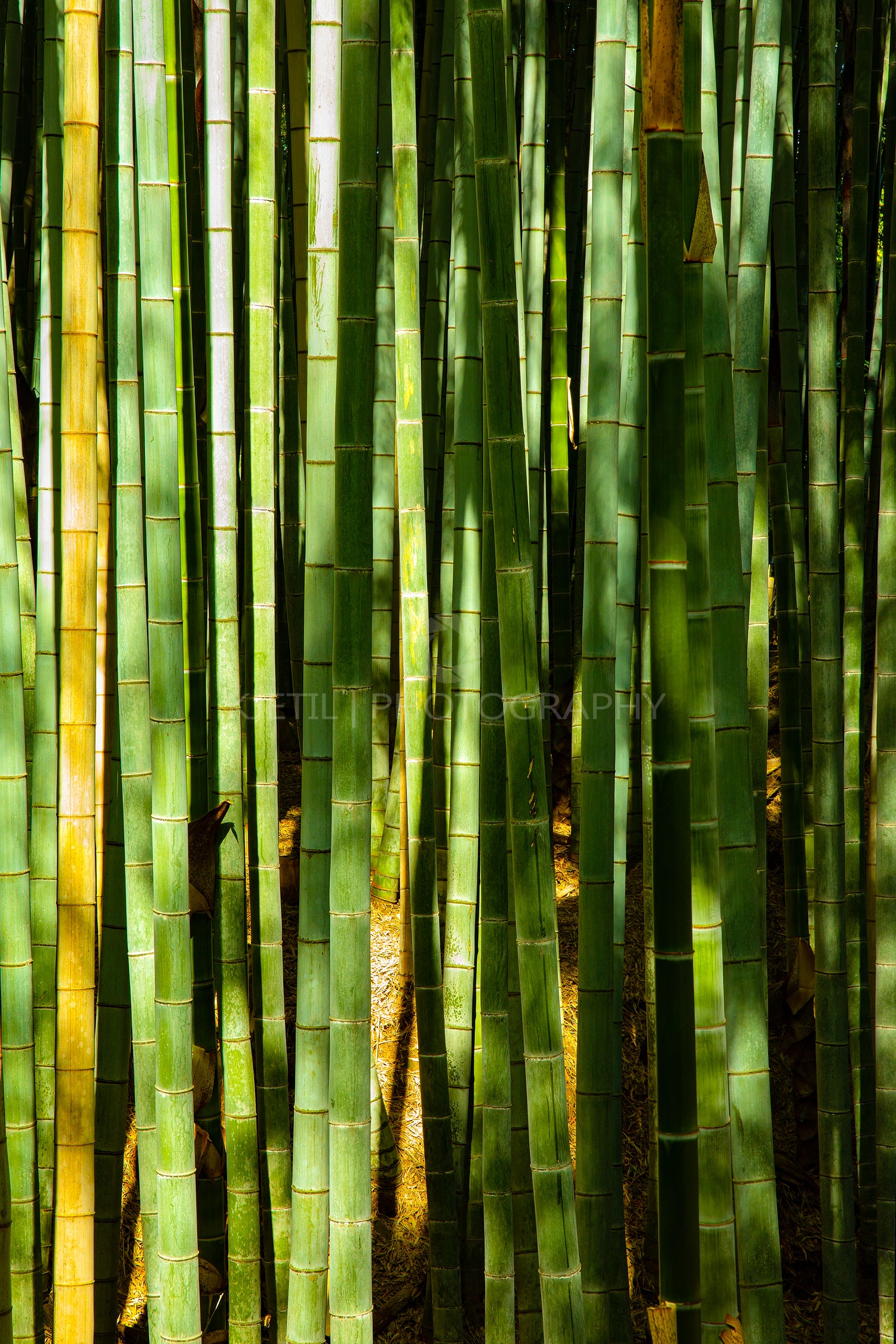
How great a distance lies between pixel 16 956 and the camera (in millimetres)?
894

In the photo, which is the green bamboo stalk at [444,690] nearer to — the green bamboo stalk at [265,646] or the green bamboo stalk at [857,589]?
the green bamboo stalk at [265,646]

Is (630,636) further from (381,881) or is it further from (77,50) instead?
(381,881)

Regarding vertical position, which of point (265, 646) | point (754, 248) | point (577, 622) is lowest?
point (265, 646)

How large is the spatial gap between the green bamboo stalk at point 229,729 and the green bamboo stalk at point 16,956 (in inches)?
7.8

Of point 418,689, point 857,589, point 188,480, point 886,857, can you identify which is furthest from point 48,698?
point 857,589

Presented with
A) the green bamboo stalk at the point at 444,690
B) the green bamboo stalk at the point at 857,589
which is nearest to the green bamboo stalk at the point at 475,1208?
the green bamboo stalk at the point at 444,690

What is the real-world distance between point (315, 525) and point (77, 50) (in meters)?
0.43

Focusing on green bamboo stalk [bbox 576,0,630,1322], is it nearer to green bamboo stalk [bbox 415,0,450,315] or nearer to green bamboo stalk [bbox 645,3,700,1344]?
green bamboo stalk [bbox 645,3,700,1344]

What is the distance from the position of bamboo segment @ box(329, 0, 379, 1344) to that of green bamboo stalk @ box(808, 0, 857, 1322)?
700 millimetres

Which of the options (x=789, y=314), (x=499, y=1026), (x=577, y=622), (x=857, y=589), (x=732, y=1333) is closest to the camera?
(x=732, y=1333)

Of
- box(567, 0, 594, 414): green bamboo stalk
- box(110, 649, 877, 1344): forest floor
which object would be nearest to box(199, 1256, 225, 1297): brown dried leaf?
box(110, 649, 877, 1344): forest floor

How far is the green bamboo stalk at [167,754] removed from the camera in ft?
2.61

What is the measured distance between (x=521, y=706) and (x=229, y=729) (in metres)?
0.48

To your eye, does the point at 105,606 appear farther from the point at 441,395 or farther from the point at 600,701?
the point at 441,395
